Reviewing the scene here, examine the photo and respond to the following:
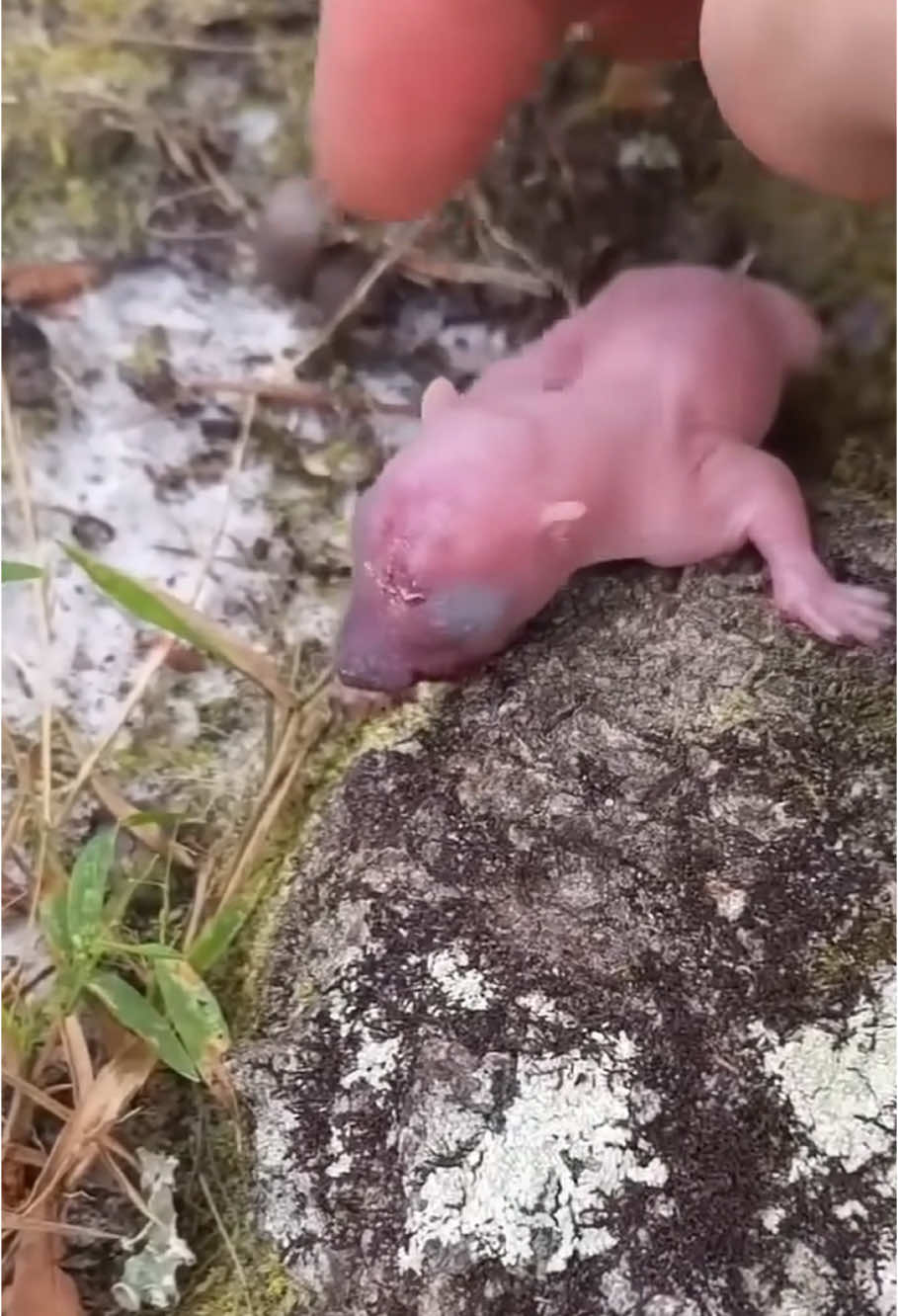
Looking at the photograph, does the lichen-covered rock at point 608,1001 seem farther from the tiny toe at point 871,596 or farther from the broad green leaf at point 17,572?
the broad green leaf at point 17,572

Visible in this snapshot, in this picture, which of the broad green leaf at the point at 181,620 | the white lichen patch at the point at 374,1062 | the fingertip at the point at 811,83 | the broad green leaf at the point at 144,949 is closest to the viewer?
the fingertip at the point at 811,83

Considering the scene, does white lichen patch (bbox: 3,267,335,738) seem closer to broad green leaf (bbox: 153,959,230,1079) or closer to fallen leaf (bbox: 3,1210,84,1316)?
broad green leaf (bbox: 153,959,230,1079)

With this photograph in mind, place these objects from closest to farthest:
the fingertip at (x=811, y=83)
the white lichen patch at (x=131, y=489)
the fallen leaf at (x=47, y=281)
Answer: the fingertip at (x=811, y=83), the white lichen patch at (x=131, y=489), the fallen leaf at (x=47, y=281)

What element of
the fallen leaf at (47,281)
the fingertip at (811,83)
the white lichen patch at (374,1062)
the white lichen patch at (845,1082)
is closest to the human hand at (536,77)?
the fingertip at (811,83)

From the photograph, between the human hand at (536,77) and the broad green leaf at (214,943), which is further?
the broad green leaf at (214,943)

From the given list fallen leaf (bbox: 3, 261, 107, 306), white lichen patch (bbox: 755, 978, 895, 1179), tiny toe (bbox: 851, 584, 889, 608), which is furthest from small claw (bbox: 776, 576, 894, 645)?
fallen leaf (bbox: 3, 261, 107, 306)

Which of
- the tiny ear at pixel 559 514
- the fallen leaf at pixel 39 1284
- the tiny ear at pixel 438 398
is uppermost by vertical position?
the tiny ear at pixel 559 514

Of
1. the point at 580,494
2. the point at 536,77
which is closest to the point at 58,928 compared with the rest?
the point at 580,494

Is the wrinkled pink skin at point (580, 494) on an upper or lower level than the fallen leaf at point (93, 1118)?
upper
